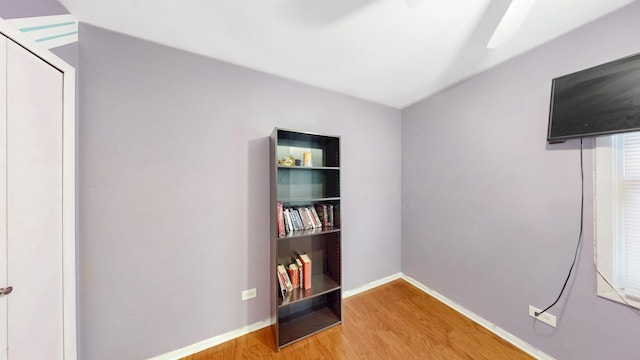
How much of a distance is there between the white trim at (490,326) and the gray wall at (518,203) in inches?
2.0

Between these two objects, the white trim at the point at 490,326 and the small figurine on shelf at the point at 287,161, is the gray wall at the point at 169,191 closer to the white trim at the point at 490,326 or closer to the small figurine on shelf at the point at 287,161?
the small figurine on shelf at the point at 287,161

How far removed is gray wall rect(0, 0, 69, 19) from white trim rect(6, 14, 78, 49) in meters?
0.02

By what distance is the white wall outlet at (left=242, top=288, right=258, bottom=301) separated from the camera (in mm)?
1734

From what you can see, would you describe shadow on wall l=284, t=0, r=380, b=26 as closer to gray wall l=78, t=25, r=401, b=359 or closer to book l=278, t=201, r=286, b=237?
gray wall l=78, t=25, r=401, b=359

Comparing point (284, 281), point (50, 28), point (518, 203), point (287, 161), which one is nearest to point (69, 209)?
point (50, 28)

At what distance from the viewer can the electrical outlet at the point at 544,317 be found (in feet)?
4.73

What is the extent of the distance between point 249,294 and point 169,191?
1.12 meters

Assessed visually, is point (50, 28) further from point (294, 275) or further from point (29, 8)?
point (294, 275)

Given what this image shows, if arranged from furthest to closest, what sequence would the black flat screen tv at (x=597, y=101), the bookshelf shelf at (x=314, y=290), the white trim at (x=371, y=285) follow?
the white trim at (x=371, y=285)
the bookshelf shelf at (x=314, y=290)
the black flat screen tv at (x=597, y=101)

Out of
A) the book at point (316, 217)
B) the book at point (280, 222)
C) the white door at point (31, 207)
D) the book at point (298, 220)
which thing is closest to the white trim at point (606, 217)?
the book at point (316, 217)

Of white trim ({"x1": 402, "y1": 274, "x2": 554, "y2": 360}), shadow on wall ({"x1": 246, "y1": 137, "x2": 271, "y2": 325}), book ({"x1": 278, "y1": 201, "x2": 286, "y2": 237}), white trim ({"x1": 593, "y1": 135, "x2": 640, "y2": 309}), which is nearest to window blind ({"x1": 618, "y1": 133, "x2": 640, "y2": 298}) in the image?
white trim ({"x1": 593, "y1": 135, "x2": 640, "y2": 309})

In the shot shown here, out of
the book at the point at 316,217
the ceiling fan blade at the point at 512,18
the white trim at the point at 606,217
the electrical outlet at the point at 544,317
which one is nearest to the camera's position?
the ceiling fan blade at the point at 512,18

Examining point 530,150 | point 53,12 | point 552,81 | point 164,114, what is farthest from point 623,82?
point 53,12

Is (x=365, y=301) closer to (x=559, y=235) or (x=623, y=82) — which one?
(x=559, y=235)
